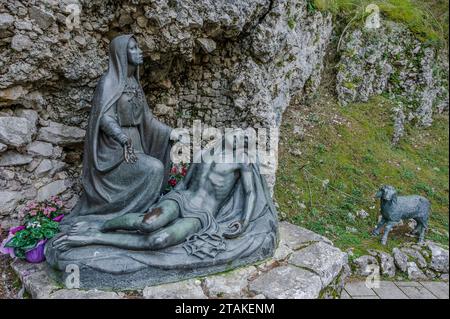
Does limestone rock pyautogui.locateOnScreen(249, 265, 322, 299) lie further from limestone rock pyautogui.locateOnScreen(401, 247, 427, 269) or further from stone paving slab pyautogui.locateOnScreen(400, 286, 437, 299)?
limestone rock pyautogui.locateOnScreen(401, 247, 427, 269)

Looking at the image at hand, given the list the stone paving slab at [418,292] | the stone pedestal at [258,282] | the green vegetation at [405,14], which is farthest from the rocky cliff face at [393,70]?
the stone pedestal at [258,282]

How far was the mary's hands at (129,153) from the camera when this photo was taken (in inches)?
123

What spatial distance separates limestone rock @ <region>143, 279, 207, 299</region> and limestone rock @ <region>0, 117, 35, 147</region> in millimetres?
2389

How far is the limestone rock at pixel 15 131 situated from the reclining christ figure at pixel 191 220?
1471 millimetres

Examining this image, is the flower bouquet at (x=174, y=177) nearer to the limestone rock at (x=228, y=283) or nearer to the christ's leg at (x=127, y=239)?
the christ's leg at (x=127, y=239)

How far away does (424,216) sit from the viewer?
5055mm

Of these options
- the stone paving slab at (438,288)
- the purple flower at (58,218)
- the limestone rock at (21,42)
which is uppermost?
the limestone rock at (21,42)

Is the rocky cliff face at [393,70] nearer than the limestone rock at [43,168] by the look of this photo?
No

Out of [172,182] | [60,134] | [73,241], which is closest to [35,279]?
[73,241]

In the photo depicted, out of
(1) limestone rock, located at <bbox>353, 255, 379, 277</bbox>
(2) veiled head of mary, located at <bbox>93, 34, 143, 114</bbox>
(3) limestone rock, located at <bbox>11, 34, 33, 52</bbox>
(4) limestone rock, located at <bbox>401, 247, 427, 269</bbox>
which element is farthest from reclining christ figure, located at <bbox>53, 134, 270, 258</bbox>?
(4) limestone rock, located at <bbox>401, 247, 427, 269</bbox>

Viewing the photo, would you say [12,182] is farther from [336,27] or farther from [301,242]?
[336,27]

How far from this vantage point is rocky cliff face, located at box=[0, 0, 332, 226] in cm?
370

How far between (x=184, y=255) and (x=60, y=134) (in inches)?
97.7

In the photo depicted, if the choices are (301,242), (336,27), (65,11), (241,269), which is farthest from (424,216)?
(65,11)
